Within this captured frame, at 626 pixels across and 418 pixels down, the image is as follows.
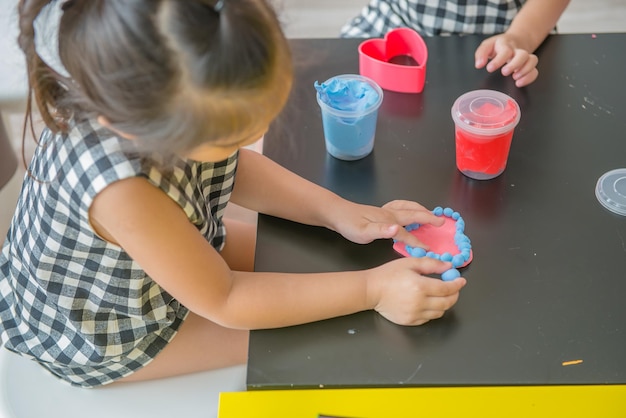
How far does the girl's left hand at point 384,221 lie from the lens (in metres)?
0.85

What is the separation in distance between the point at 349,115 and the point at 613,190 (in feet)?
1.12

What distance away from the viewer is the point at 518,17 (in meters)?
1.20

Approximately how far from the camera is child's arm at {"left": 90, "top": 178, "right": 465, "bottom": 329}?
2.47 feet

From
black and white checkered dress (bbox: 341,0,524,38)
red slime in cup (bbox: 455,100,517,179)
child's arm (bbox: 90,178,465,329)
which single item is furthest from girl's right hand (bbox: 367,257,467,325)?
black and white checkered dress (bbox: 341,0,524,38)

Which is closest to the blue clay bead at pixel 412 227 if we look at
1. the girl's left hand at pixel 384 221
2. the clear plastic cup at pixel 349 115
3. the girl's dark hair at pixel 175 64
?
the girl's left hand at pixel 384 221

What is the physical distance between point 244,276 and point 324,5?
72.1 inches

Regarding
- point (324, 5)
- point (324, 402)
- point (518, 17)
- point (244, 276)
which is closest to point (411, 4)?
point (518, 17)

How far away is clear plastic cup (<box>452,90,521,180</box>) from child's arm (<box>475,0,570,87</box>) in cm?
13

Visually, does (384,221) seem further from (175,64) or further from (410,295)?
(175,64)

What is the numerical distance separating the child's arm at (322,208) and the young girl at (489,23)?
336mm

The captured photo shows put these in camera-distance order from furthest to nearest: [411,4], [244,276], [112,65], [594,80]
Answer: [411,4]
[594,80]
[244,276]
[112,65]

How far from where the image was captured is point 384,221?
86cm

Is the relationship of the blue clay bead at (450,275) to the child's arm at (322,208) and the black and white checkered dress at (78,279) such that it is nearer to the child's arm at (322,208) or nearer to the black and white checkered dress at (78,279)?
the child's arm at (322,208)

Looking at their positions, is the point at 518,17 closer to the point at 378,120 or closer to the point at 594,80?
the point at 594,80
